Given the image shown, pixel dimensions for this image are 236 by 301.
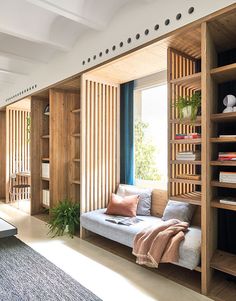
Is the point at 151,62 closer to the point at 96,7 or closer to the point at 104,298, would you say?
the point at 96,7

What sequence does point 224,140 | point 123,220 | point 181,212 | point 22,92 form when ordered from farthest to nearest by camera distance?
1. point 22,92
2. point 123,220
3. point 181,212
4. point 224,140

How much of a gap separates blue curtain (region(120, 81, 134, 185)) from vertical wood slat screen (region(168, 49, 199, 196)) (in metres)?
1.23

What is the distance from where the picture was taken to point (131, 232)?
282 cm

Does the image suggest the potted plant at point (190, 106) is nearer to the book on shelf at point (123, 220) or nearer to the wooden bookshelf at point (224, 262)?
the wooden bookshelf at point (224, 262)

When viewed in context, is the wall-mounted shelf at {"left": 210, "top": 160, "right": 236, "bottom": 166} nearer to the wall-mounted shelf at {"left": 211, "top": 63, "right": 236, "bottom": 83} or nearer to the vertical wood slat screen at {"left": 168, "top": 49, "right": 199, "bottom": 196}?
the vertical wood slat screen at {"left": 168, "top": 49, "right": 199, "bottom": 196}

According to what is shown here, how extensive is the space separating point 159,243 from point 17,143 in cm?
530

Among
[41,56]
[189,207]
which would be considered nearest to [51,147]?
[41,56]

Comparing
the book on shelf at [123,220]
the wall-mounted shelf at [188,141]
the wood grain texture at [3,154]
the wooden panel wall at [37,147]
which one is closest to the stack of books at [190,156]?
the wall-mounted shelf at [188,141]

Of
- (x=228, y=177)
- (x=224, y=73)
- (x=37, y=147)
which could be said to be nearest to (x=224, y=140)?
(x=228, y=177)

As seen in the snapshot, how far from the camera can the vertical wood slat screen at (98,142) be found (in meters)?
3.71

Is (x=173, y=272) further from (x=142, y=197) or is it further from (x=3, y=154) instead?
(x=3, y=154)

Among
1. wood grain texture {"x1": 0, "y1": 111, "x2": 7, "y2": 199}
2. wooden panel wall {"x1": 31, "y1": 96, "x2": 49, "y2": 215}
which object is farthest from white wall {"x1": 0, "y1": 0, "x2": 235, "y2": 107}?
wood grain texture {"x1": 0, "y1": 111, "x2": 7, "y2": 199}

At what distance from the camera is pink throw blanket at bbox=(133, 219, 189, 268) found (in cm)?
236

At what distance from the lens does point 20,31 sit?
318cm
